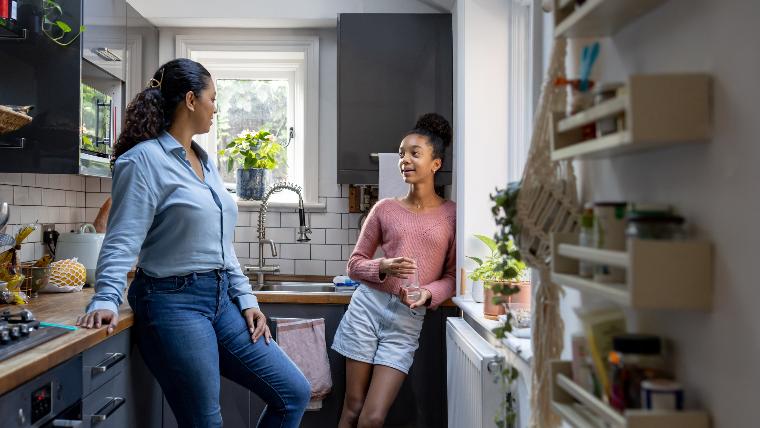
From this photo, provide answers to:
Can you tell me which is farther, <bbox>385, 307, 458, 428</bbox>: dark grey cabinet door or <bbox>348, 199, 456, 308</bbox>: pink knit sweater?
<bbox>385, 307, 458, 428</bbox>: dark grey cabinet door

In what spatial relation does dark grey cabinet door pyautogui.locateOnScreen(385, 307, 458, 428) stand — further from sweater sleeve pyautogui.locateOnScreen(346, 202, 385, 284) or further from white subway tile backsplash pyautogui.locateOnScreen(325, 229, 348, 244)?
white subway tile backsplash pyautogui.locateOnScreen(325, 229, 348, 244)

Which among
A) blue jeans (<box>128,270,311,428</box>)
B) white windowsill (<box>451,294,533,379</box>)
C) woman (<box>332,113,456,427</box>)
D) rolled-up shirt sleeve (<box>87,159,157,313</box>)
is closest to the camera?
white windowsill (<box>451,294,533,379</box>)

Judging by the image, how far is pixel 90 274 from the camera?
10.4 feet

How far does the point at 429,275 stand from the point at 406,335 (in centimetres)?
26

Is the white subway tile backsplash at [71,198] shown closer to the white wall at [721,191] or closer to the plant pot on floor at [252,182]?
the plant pot on floor at [252,182]

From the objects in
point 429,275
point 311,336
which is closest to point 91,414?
point 311,336

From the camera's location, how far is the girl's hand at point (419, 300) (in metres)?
2.88

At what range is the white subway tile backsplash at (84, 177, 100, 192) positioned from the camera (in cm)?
378

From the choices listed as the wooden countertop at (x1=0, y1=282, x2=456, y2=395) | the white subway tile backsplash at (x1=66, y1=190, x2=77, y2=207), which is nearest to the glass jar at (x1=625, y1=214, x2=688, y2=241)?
the wooden countertop at (x1=0, y1=282, x2=456, y2=395)

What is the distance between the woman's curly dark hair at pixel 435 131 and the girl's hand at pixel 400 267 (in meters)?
0.50

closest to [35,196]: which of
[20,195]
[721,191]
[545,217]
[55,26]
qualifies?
[20,195]

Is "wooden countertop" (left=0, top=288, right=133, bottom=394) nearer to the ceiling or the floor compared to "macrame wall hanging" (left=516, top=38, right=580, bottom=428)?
nearer to the floor

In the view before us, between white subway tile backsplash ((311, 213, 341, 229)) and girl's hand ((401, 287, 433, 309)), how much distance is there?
1.04 m

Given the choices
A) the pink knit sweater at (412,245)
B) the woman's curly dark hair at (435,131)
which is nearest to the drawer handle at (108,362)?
the pink knit sweater at (412,245)
